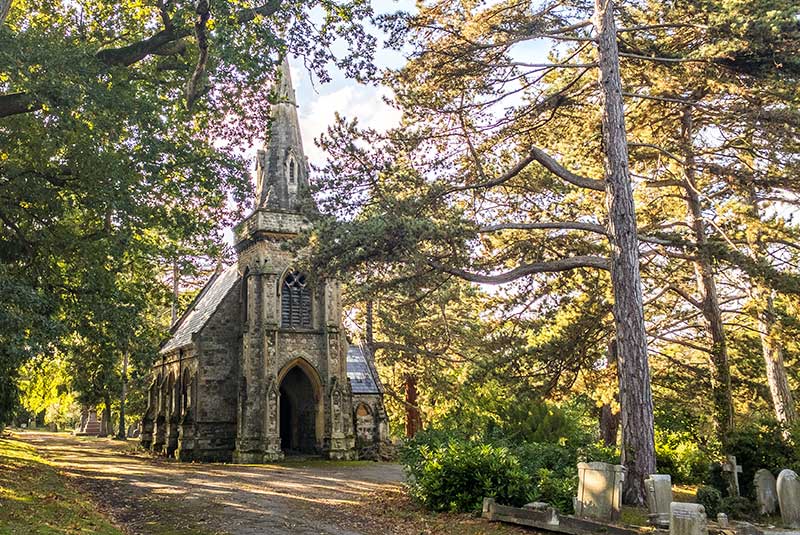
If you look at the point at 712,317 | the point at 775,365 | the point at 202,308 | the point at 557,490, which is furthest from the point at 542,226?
the point at 202,308

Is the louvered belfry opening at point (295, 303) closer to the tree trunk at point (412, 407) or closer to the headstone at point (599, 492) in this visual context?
the tree trunk at point (412, 407)

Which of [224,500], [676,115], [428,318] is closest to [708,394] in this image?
[676,115]

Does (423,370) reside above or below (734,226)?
below

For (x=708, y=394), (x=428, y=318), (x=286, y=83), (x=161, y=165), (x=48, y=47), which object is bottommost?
(x=708, y=394)

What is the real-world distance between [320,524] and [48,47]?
10973 mm

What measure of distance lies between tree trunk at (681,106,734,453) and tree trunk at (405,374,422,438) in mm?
22489

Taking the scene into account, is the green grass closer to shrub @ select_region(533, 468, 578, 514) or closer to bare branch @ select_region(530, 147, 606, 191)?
shrub @ select_region(533, 468, 578, 514)

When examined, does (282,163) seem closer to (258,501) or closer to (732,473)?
(258,501)

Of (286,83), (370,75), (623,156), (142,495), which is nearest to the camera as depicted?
(623,156)

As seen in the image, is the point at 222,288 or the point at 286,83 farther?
the point at 222,288

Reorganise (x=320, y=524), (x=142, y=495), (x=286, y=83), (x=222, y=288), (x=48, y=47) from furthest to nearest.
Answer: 1. (x=222, y=288)
2. (x=286, y=83)
3. (x=142, y=495)
4. (x=48, y=47)
5. (x=320, y=524)

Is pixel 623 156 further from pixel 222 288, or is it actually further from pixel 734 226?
pixel 222 288

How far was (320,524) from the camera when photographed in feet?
37.0

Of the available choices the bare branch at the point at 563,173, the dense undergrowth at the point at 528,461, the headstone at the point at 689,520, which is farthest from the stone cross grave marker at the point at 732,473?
the headstone at the point at 689,520
